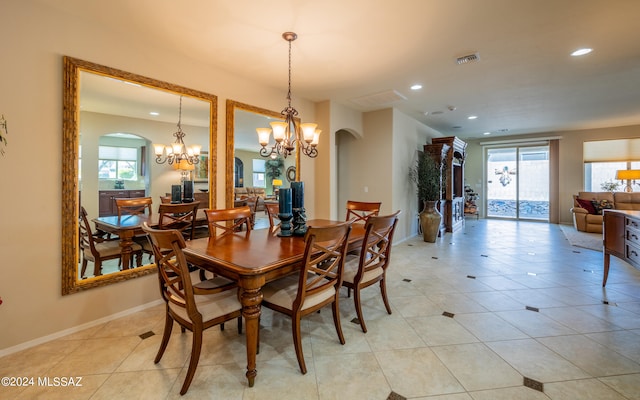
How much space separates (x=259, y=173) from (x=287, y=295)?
258 cm

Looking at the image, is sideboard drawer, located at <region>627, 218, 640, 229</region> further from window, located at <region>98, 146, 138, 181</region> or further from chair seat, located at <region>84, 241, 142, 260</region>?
window, located at <region>98, 146, 138, 181</region>

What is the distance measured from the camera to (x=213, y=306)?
1.80 meters

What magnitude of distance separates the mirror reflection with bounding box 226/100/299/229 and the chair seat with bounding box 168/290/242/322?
1.75 meters

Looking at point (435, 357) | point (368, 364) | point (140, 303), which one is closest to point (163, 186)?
point (140, 303)

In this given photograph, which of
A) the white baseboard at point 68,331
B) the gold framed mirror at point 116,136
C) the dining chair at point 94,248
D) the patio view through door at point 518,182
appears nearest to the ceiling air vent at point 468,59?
the gold framed mirror at point 116,136

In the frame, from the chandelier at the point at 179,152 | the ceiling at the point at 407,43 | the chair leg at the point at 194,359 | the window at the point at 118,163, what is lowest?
the chair leg at the point at 194,359

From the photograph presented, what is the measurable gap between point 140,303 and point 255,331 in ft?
6.02

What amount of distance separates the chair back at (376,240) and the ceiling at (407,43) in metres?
1.82

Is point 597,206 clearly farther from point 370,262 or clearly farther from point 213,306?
point 213,306

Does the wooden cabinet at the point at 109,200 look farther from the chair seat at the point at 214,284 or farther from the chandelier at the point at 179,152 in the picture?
the chair seat at the point at 214,284

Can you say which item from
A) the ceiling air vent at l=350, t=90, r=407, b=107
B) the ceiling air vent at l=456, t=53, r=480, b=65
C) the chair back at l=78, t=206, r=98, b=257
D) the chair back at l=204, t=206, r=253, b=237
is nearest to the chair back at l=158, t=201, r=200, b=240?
the chair back at l=204, t=206, r=253, b=237

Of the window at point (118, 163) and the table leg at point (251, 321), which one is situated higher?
the window at point (118, 163)

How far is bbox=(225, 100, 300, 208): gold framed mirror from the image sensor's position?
11.8ft

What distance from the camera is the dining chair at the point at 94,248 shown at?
2531mm
